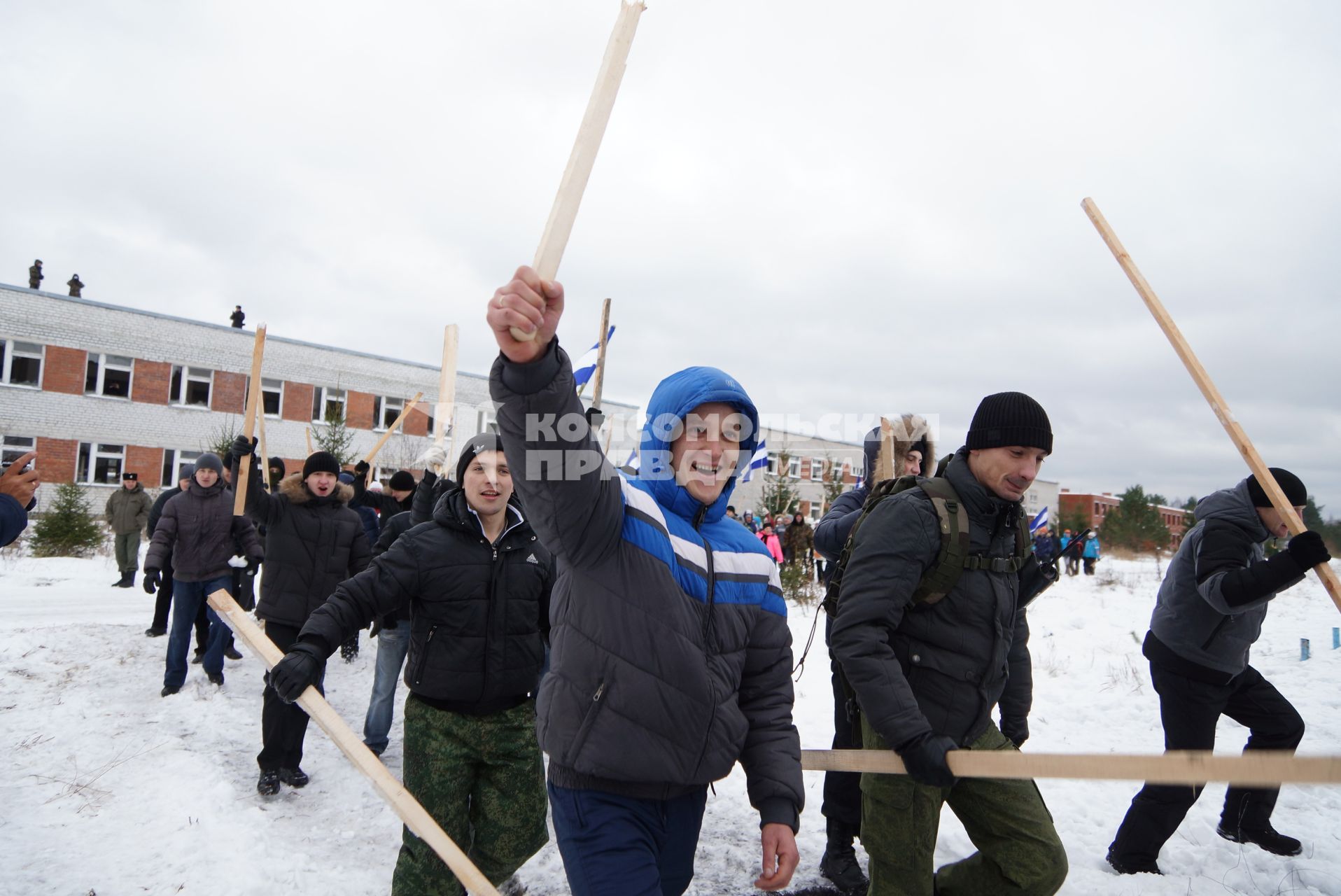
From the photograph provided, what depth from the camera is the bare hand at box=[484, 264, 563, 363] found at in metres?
1.50

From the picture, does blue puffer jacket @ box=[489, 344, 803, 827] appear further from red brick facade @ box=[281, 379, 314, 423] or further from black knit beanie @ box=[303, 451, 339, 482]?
red brick facade @ box=[281, 379, 314, 423]

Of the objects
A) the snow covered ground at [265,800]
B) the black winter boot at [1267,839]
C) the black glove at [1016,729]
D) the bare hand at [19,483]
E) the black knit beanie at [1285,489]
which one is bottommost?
the snow covered ground at [265,800]

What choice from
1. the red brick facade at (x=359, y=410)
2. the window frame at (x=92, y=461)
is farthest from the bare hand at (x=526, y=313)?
the red brick facade at (x=359, y=410)

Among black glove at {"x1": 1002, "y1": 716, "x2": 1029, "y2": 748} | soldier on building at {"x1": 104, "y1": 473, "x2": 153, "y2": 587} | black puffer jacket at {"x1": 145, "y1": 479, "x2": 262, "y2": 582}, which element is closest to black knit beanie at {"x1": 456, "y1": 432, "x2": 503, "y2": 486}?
black glove at {"x1": 1002, "y1": 716, "x2": 1029, "y2": 748}

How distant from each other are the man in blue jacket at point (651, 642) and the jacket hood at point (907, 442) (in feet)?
8.60

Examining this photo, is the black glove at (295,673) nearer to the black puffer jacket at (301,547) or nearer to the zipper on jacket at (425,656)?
the zipper on jacket at (425,656)

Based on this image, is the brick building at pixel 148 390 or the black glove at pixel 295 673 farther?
the brick building at pixel 148 390

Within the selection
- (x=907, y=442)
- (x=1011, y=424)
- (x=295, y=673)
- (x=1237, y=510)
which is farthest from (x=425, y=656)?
(x=1237, y=510)

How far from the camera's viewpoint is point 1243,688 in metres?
4.03

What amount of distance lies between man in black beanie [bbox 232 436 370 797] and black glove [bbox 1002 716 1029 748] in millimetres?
4198

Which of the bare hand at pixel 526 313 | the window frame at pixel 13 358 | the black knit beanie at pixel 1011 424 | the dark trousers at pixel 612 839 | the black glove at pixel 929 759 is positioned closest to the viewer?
the bare hand at pixel 526 313

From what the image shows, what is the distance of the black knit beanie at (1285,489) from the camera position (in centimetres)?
380

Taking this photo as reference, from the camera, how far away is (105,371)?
27.0 m

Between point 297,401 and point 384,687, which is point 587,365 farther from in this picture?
point 297,401
